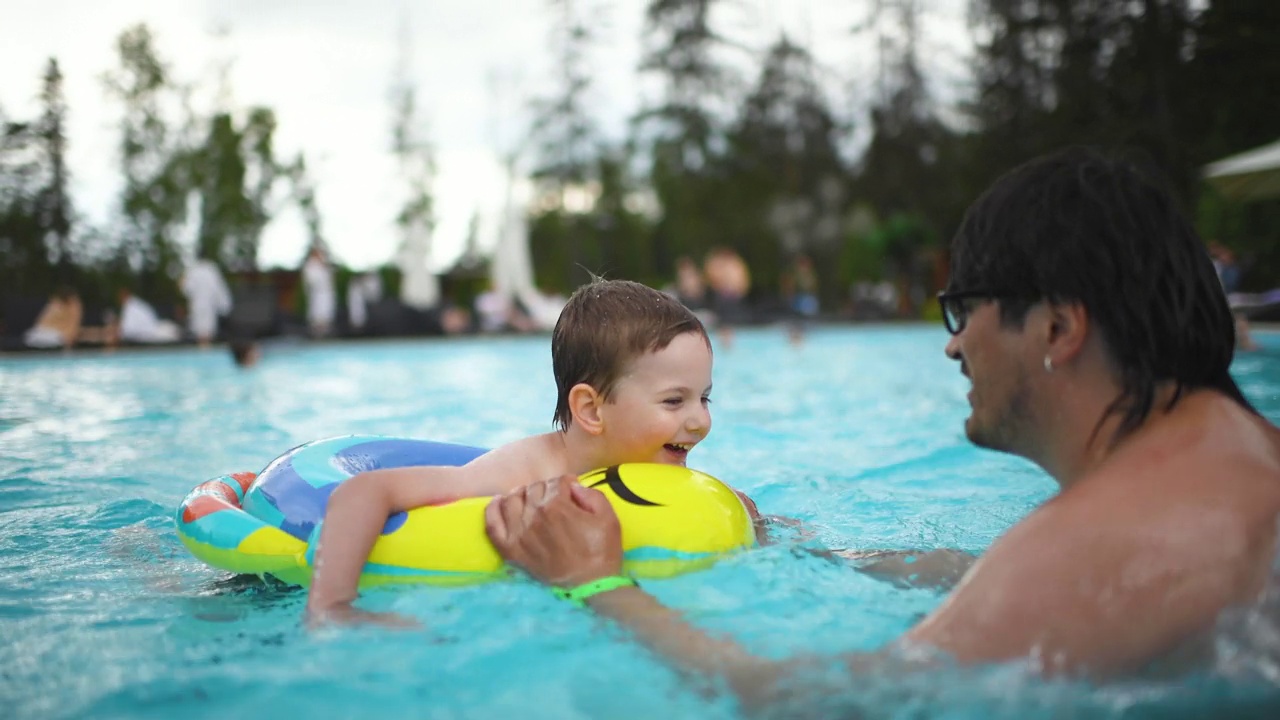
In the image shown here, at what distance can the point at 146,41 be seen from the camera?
23766 mm

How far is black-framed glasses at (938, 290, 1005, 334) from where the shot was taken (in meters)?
1.83

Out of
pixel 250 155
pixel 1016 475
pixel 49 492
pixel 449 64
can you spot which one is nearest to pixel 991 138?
pixel 449 64

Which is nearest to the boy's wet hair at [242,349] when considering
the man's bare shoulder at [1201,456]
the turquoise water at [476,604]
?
the turquoise water at [476,604]

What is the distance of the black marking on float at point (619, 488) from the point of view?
2578 millimetres

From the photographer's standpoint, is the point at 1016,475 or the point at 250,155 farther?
the point at 250,155

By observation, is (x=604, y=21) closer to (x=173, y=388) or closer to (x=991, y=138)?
(x=991, y=138)

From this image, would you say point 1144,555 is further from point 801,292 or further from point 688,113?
point 688,113

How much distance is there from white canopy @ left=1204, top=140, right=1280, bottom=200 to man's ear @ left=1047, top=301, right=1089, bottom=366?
1218cm

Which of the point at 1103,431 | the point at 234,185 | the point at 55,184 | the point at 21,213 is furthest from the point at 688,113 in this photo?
the point at 1103,431

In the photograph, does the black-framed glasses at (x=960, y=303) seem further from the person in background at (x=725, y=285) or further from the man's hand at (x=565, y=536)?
the person in background at (x=725, y=285)

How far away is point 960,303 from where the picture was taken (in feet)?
6.24

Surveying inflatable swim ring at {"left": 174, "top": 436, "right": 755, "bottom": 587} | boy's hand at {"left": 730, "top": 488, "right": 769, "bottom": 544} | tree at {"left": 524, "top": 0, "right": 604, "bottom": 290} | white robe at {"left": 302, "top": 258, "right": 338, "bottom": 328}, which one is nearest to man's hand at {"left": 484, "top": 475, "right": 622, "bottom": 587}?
inflatable swim ring at {"left": 174, "top": 436, "right": 755, "bottom": 587}

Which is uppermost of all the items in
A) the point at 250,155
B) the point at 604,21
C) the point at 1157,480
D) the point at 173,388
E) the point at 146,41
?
the point at 604,21

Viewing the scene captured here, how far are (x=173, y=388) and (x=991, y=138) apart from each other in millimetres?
21570
